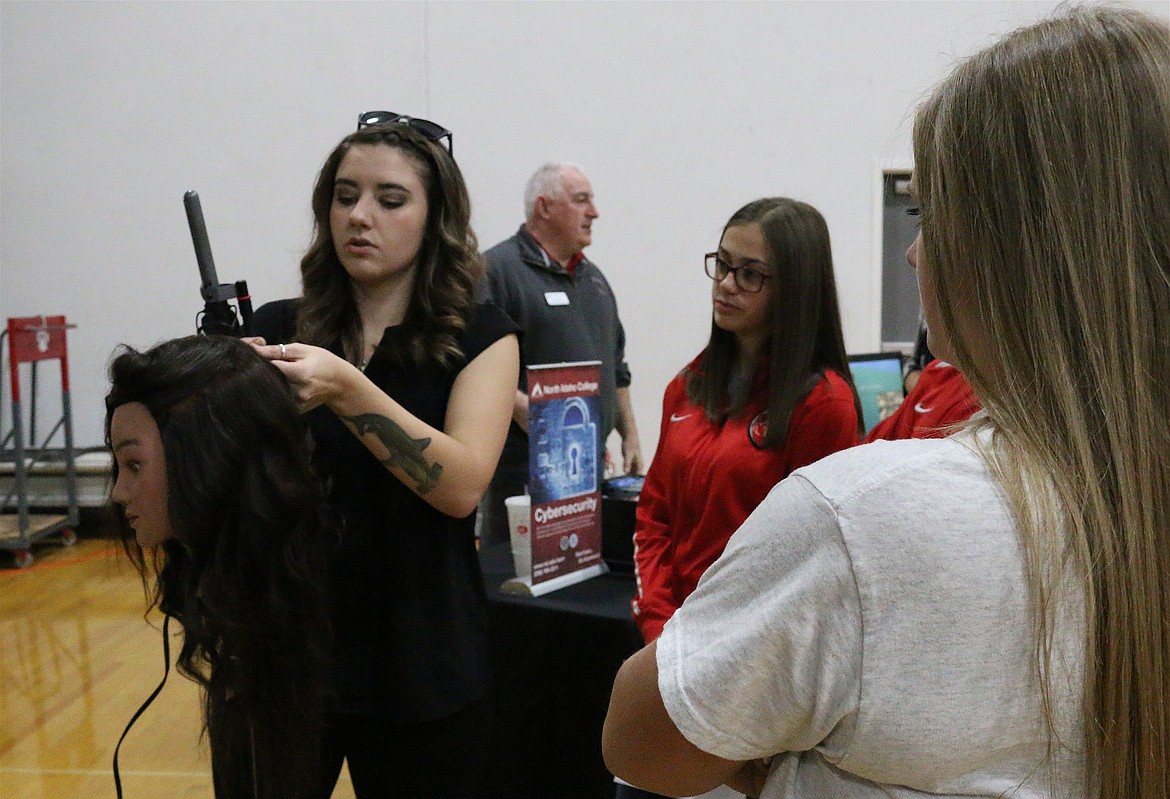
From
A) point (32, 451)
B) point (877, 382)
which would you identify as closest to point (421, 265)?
point (877, 382)

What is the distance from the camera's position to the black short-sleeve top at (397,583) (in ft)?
4.79

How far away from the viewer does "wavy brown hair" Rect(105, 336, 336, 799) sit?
123 cm

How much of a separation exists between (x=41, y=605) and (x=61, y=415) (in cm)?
196

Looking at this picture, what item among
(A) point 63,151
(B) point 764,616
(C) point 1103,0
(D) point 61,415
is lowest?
(D) point 61,415

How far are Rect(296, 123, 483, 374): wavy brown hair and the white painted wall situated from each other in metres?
4.45

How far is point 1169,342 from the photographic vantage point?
0.61 m

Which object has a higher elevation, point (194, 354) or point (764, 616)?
point (194, 354)

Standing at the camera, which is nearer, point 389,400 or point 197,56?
point 389,400

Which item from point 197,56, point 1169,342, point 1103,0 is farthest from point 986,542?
point 197,56

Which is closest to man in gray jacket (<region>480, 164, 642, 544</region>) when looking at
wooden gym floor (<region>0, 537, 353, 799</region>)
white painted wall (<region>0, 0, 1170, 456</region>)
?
wooden gym floor (<region>0, 537, 353, 799</region>)

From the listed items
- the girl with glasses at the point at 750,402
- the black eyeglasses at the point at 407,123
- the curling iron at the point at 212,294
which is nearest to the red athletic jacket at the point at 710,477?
Answer: the girl with glasses at the point at 750,402

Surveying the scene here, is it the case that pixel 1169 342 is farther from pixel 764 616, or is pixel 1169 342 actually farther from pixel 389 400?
pixel 389 400

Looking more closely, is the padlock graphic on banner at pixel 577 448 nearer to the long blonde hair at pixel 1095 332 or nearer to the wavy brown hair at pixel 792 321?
the wavy brown hair at pixel 792 321

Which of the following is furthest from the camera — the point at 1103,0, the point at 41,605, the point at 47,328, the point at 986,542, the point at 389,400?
the point at 47,328
